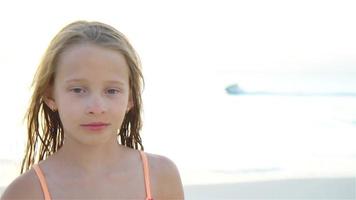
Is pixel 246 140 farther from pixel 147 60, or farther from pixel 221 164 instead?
pixel 147 60

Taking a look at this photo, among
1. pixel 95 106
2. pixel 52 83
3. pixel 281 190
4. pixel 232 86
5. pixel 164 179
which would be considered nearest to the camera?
pixel 95 106

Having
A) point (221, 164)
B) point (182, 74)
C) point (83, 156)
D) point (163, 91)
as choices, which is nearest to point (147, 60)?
point (182, 74)

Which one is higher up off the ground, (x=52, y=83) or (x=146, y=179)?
(x=52, y=83)

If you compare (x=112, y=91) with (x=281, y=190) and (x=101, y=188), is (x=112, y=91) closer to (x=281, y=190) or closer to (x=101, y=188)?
(x=101, y=188)

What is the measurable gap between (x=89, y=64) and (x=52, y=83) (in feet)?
0.58

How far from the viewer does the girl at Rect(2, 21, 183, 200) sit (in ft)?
6.31

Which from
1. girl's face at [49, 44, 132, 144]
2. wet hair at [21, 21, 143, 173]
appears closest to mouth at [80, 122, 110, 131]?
girl's face at [49, 44, 132, 144]

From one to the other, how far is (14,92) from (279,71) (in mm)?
10965

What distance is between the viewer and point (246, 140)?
6023mm

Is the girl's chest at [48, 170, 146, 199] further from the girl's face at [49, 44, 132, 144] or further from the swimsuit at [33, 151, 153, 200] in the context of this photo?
the girl's face at [49, 44, 132, 144]

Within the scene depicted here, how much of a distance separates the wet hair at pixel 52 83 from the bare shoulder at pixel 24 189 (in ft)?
0.81

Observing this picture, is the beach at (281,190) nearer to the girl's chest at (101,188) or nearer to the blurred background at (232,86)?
the blurred background at (232,86)

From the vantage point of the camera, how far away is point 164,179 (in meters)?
2.15

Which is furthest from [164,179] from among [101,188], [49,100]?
[49,100]
